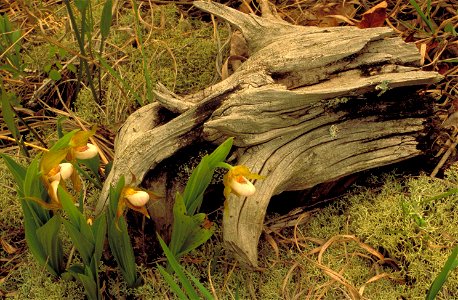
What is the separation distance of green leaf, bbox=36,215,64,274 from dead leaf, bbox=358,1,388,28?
4.41ft

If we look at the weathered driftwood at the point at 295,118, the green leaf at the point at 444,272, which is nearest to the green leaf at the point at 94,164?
the weathered driftwood at the point at 295,118

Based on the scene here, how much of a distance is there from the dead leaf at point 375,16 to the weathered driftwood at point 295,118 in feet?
0.92

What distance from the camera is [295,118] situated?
6.33 ft

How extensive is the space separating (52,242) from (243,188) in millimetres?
591

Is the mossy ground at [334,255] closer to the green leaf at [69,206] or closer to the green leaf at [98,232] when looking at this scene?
the green leaf at [98,232]

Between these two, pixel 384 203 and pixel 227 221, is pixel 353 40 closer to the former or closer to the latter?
pixel 384 203

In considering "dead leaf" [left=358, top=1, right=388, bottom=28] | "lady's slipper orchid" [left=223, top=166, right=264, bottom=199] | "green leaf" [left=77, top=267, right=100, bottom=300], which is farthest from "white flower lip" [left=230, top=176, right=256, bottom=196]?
"dead leaf" [left=358, top=1, right=388, bottom=28]

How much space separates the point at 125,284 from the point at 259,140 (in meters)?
0.61

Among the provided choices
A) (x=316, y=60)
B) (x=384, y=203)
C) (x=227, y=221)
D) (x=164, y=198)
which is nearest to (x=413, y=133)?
(x=384, y=203)

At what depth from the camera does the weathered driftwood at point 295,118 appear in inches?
73.6

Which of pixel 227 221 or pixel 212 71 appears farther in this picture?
pixel 212 71

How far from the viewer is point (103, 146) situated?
2.26 metres

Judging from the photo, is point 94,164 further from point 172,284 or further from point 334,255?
point 334,255

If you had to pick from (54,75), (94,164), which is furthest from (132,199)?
(54,75)
